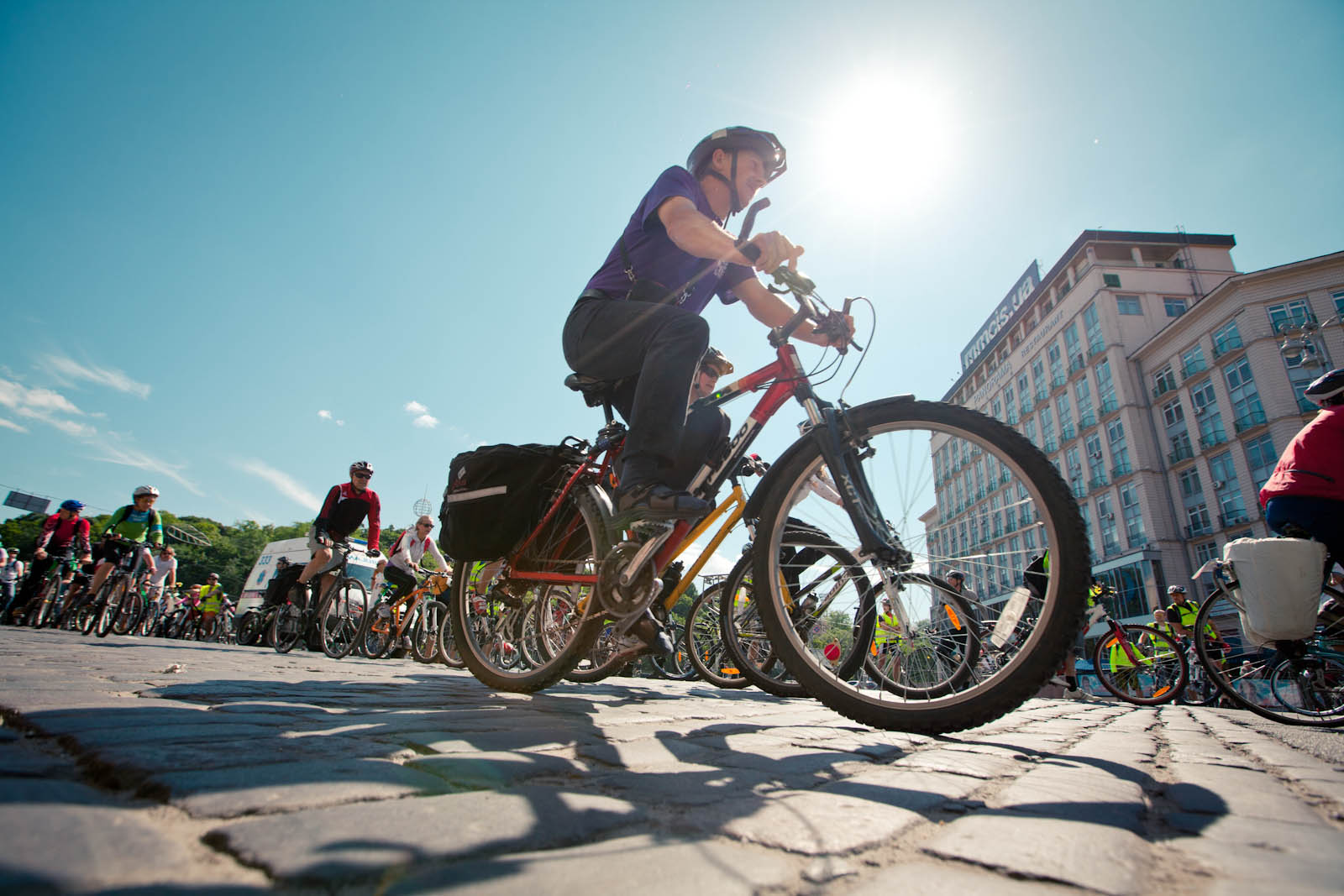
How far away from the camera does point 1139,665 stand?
6898mm

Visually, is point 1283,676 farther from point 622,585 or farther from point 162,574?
point 162,574

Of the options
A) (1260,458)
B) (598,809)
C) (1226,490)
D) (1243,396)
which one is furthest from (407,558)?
(1243,396)

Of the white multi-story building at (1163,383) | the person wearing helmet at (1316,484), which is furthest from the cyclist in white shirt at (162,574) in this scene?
the white multi-story building at (1163,383)

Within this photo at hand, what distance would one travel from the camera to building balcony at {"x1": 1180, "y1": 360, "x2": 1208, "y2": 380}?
121ft

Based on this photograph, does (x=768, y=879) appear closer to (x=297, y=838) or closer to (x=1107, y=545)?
(x=297, y=838)

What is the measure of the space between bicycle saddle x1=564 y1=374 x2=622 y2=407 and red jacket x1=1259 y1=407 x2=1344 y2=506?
3.39 m

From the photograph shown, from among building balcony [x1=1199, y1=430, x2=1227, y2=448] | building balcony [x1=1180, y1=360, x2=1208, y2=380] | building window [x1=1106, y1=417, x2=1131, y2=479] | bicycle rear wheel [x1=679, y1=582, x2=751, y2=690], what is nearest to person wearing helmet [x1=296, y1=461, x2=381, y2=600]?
bicycle rear wheel [x1=679, y1=582, x2=751, y2=690]

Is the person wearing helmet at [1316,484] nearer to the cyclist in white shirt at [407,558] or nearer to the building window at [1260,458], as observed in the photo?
the cyclist in white shirt at [407,558]

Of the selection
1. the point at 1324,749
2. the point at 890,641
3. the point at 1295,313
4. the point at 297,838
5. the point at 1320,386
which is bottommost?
the point at 1324,749

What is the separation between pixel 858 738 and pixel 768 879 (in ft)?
4.61

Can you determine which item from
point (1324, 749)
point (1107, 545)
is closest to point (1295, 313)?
point (1107, 545)

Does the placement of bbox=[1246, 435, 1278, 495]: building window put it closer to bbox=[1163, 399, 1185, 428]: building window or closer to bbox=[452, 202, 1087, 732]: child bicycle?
bbox=[1163, 399, 1185, 428]: building window

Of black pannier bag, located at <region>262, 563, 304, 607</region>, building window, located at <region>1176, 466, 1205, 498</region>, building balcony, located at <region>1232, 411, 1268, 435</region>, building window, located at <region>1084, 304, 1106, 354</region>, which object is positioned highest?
building window, located at <region>1084, 304, 1106, 354</region>

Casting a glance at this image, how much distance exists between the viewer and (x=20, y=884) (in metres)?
0.54
